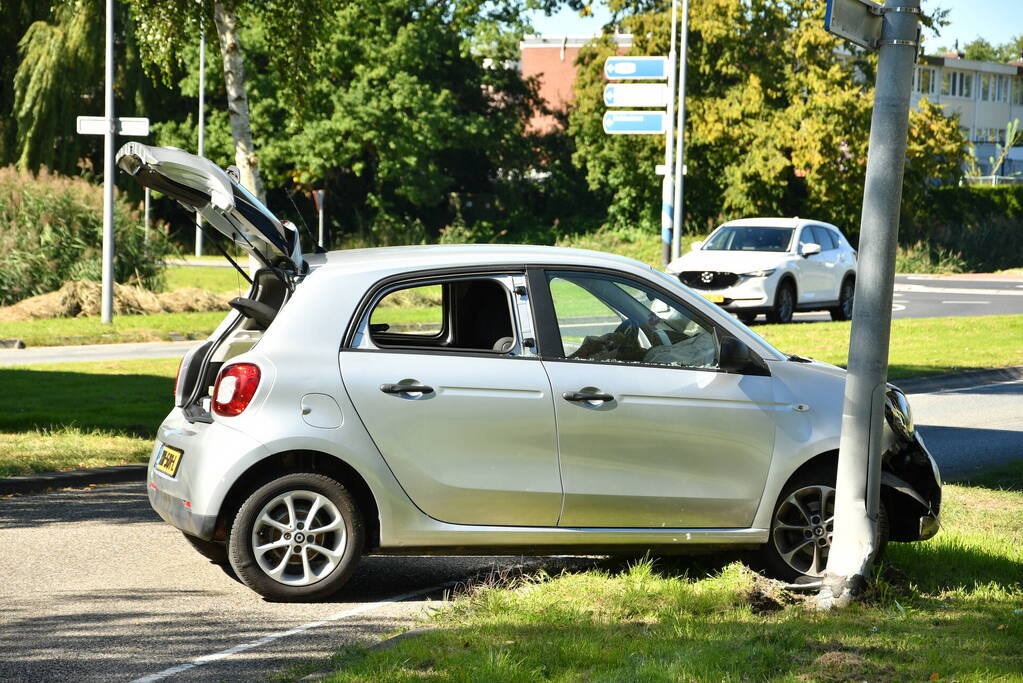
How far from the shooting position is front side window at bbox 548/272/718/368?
654 centimetres

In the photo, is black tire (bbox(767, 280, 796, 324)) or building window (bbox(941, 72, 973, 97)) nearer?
black tire (bbox(767, 280, 796, 324))

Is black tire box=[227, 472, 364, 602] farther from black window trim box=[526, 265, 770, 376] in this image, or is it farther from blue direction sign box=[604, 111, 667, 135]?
blue direction sign box=[604, 111, 667, 135]

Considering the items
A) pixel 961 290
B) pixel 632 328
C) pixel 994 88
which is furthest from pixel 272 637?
pixel 994 88

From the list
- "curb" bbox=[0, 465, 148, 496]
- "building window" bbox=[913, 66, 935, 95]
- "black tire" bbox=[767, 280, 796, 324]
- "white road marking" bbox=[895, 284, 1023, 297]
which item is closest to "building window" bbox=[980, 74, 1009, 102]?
"building window" bbox=[913, 66, 935, 95]

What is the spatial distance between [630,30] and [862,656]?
4302cm

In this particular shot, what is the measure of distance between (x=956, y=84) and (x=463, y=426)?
8717cm

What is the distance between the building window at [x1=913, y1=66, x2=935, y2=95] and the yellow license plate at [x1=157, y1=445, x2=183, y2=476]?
263ft

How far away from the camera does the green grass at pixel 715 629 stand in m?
4.79

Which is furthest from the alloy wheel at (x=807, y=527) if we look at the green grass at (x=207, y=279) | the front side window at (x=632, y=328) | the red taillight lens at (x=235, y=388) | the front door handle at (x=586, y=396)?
the green grass at (x=207, y=279)

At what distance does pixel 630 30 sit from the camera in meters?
46.2

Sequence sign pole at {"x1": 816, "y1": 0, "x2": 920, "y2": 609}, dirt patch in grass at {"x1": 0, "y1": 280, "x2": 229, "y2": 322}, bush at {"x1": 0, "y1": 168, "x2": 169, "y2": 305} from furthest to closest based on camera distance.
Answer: bush at {"x1": 0, "y1": 168, "x2": 169, "y2": 305}, dirt patch in grass at {"x1": 0, "y1": 280, "x2": 229, "y2": 322}, sign pole at {"x1": 816, "y1": 0, "x2": 920, "y2": 609}

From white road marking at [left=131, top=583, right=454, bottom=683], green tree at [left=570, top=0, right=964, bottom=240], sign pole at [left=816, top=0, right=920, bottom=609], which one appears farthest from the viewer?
green tree at [left=570, top=0, right=964, bottom=240]

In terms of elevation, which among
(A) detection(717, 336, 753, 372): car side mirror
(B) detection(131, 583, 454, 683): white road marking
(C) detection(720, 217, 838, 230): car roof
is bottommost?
(B) detection(131, 583, 454, 683): white road marking

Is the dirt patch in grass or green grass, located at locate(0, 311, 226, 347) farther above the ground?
the dirt patch in grass
